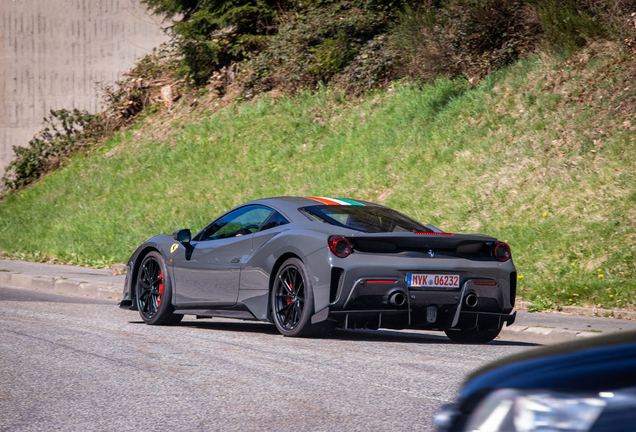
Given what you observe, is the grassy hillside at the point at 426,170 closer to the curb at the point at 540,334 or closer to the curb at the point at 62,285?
the curb at the point at 540,334

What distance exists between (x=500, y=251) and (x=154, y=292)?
377 cm

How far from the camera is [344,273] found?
6305 mm

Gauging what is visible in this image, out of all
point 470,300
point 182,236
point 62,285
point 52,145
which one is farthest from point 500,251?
point 52,145

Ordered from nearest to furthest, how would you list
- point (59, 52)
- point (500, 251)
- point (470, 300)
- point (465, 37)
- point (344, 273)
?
point (344, 273) → point (470, 300) → point (500, 251) → point (465, 37) → point (59, 52)

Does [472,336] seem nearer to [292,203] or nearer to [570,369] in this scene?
[292,203]

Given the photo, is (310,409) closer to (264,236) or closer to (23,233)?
(264,236)

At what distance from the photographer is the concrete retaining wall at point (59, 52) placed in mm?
26438

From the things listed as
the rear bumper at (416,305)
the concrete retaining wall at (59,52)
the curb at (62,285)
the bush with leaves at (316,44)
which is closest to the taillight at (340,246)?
the rear bumper at (416,305)

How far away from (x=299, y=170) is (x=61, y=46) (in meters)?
14.5

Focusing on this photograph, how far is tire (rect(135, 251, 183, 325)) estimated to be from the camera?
8047 mm

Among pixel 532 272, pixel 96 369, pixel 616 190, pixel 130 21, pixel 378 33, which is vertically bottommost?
pixel 96 369

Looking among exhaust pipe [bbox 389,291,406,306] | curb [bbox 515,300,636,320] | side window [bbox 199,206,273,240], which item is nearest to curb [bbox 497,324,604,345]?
curb [bbox 515,300,636,320]

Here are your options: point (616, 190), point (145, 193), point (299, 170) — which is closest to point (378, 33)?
point (299, 170)

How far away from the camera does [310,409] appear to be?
13.9ft
